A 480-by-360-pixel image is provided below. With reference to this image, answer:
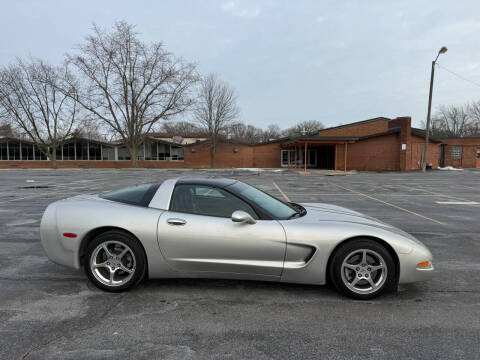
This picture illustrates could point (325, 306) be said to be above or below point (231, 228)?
below

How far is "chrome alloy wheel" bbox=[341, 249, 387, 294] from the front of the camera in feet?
10.3

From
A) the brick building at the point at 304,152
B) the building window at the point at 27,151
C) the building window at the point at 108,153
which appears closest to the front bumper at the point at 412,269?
the brick building at the point at 304,152

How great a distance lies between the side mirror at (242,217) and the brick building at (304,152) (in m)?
22.7

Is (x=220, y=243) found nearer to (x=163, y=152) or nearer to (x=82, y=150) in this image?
(x=163, y=152)

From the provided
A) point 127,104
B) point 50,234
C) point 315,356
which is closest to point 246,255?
point 315,356

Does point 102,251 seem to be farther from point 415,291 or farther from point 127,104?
point 127,104

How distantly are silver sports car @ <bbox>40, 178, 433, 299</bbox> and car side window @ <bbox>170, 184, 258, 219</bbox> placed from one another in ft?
0.04

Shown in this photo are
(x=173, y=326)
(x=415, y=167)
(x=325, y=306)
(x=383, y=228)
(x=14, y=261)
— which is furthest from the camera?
(x=415, y=167)

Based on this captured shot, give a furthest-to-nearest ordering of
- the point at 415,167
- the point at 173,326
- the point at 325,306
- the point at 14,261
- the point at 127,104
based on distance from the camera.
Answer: the point at 127,104, the point at 415,167, the point at 14,261, the point at 325,306, the point at 173,326

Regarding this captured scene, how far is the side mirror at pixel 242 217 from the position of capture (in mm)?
3082

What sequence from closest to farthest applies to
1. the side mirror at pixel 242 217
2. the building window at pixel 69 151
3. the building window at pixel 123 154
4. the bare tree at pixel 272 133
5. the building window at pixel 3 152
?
the side mirror at pixel 242 217
the building window at pixel 3 152
the building window at pixel 69 151
the building window at pixel 123 154
the bare tree at pixel 272 133

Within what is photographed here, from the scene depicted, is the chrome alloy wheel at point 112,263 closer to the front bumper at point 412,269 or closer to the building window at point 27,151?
the front bumper at point 412,269

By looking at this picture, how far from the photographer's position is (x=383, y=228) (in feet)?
11.1

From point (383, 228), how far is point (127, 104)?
39017mm
